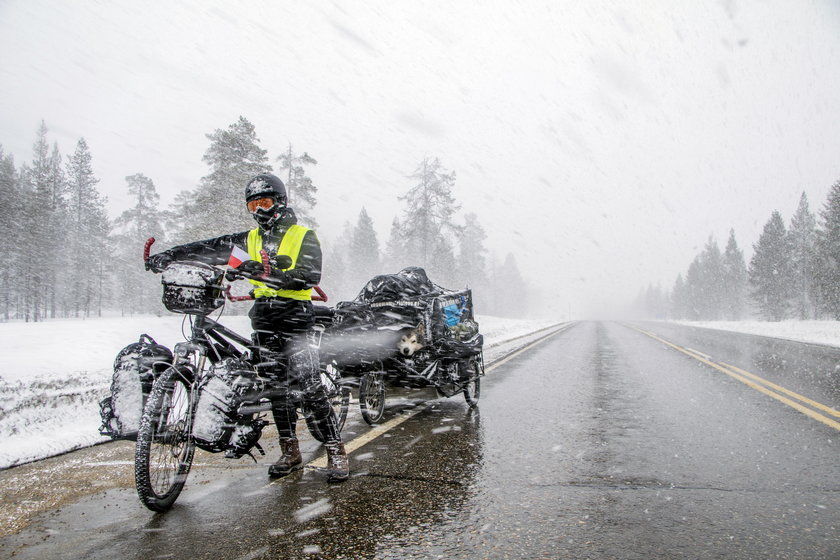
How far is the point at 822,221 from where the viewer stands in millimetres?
51625

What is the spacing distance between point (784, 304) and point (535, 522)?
233ft

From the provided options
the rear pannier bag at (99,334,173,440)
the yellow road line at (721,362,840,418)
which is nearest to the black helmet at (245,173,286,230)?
the rear pannier bag at (99,334,173,440)

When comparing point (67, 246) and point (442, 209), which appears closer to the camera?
point (442, 209)

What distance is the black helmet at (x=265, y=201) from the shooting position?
3.77 m

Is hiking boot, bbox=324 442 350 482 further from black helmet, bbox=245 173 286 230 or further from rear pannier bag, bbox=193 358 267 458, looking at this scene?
black helmet, bbox=245 173 286 230

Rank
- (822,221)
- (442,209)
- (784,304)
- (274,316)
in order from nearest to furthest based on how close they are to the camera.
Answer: (274,316)
(442,209)
(822,221)
(784,304)

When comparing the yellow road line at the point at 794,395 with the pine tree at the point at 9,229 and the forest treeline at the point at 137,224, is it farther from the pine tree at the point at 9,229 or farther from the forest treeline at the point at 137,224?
the pine tree at the point at 9,229

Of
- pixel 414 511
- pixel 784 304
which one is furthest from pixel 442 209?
pixel 784 304

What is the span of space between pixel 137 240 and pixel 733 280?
8207 centimetres

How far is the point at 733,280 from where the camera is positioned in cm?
7575

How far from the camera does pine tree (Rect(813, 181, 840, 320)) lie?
42875 mm

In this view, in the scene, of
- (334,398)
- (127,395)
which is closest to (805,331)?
(334,398)

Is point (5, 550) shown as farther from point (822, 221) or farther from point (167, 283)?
point (822, 221)

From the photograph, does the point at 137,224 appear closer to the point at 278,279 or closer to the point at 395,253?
the point at 395,253
